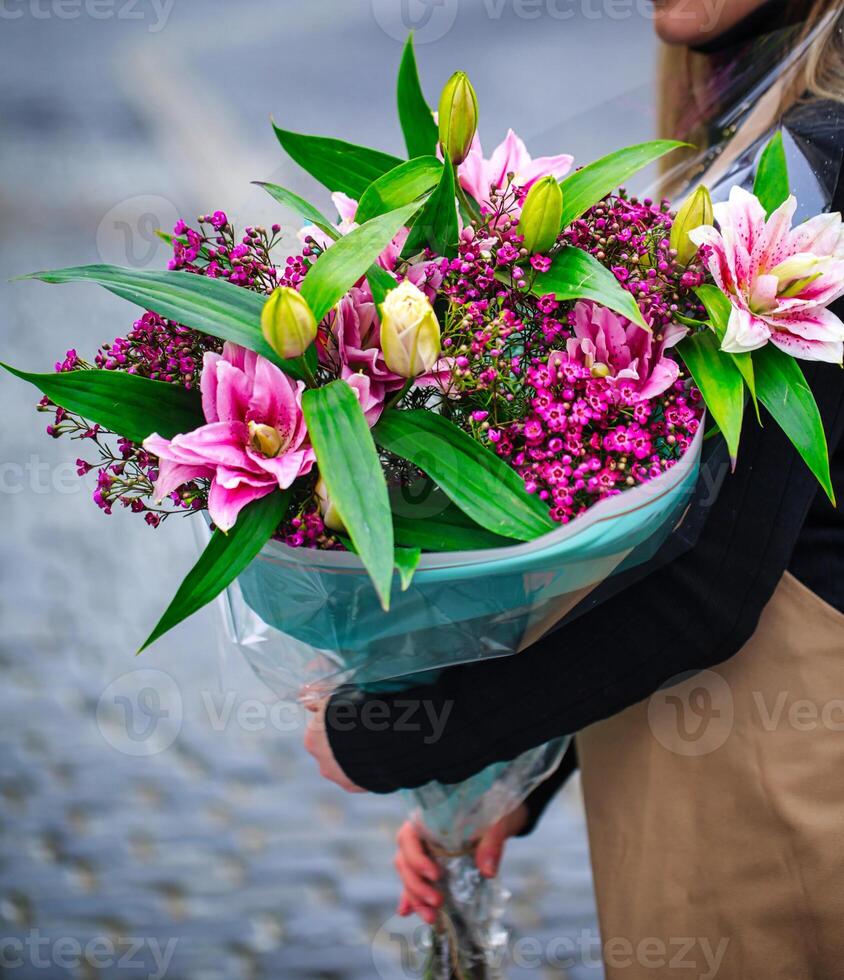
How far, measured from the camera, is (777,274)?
0.57 meters

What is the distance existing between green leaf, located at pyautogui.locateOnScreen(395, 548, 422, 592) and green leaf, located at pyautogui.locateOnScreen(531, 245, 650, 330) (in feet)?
0.53

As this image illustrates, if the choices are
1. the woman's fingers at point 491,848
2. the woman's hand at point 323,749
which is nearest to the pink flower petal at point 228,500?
the woman's hand at point 323,749

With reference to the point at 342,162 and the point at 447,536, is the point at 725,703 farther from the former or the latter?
the point at 342,162

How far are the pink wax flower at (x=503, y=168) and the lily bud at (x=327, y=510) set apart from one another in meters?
0.22

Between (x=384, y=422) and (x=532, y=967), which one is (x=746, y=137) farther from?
(x=532, y=967)

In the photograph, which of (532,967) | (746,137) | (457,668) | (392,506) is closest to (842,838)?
(457,668)

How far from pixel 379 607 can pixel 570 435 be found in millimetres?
167

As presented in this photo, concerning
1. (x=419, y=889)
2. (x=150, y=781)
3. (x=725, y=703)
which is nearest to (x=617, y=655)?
(x=725, y=703)

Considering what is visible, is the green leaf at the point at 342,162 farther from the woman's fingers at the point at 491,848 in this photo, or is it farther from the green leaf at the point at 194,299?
the woman's fingers at the point at 491,848

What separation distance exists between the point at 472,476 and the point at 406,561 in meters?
0.06

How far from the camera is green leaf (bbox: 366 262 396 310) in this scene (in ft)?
1.78

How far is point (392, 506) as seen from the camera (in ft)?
1.92

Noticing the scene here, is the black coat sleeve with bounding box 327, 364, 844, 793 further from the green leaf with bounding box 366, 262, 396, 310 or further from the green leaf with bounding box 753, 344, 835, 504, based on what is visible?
the green leaf with bounding box 366, 262, 396, 310

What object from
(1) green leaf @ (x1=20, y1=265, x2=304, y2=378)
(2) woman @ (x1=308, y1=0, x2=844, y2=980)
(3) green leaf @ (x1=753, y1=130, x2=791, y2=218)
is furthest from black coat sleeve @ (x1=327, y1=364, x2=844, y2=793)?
(1) green leaf @ (x1=20, y1=265, x2=304, y2=378)
